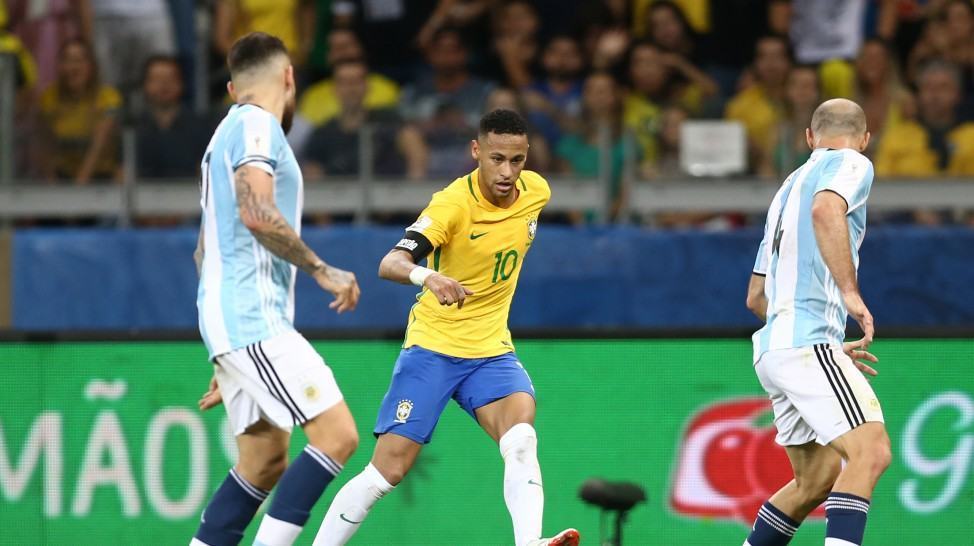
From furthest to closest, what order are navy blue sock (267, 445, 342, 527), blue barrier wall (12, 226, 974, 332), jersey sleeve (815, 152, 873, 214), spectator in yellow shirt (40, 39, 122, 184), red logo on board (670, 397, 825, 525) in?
spectator in yellow shirt (40, 39, 122, 184) → blue barrier wall (12, 226, 974, 332) → red logo on board (670, 397, 825, 525) → jersey sleeve (815, 152, 873, 214) → navy blue sock (267, 445, 342, 527)

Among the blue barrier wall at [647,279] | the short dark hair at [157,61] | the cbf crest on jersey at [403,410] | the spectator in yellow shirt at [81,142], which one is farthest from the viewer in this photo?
the short dark hair at [157,61]

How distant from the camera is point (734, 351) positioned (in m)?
7.84

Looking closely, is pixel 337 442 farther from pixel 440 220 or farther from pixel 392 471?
pixel 440 220

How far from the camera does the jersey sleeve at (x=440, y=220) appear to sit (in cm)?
648

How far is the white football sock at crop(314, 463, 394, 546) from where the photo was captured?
6395 mm

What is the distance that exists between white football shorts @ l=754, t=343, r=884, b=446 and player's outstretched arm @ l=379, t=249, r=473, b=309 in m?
1.34

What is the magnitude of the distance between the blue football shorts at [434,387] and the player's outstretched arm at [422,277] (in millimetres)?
→ 406

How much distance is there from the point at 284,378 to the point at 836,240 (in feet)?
7.28

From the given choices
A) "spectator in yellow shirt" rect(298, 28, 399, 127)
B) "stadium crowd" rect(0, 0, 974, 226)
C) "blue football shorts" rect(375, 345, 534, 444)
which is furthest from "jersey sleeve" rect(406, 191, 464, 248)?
"spectator in yellow shirt" rect(298, 28, 399, 127)

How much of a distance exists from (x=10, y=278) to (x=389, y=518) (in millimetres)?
3457

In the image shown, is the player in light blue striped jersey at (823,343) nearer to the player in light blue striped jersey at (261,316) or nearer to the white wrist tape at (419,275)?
the white wrist tape at (419,275)

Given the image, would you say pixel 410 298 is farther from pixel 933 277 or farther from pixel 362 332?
pixel 933 277

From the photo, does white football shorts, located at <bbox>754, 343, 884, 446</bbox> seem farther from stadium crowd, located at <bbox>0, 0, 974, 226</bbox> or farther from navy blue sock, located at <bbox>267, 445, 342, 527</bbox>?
stadium crowd, located at <bbox>0, 0, 974, 226</bbox>

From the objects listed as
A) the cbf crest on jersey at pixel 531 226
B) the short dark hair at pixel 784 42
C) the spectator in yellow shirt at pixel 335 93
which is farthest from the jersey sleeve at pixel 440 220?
the short dark hair at pixel 784 42
